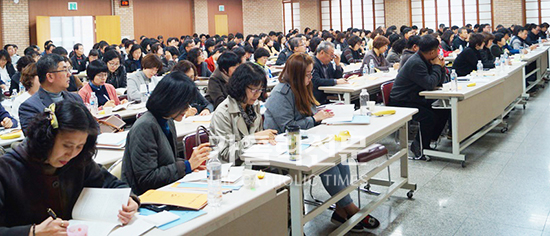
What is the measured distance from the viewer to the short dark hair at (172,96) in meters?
2.67

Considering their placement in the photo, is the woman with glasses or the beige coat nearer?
the beige coat

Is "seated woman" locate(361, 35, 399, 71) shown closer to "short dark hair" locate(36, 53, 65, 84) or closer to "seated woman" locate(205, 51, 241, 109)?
"seated woman" locate(205, 51, 241, 109)

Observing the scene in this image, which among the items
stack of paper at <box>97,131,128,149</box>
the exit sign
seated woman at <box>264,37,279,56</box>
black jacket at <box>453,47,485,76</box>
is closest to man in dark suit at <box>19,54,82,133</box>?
stack of paper at <box>97,131,128,149</box>

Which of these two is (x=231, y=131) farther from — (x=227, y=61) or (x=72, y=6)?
(x=72, y=6)

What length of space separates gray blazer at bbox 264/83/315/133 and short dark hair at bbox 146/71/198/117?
1253 millimetres

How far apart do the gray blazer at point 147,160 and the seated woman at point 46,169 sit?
509 millimetres

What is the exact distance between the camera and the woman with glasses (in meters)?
6.73

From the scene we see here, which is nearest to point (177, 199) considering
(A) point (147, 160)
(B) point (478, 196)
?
(A) point (147, 160)

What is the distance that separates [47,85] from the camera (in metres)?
3.87

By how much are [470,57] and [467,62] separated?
91 millimetres

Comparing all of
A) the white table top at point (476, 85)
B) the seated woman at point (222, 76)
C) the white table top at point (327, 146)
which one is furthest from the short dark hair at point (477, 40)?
the seated woman at point (222, 76)

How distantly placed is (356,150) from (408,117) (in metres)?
1.10

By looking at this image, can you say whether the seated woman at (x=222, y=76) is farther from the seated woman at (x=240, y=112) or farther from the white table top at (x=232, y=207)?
the white table top at (x=232, y=207)

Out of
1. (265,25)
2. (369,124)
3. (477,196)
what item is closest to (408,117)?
(369,124)
